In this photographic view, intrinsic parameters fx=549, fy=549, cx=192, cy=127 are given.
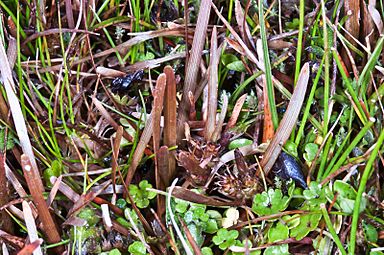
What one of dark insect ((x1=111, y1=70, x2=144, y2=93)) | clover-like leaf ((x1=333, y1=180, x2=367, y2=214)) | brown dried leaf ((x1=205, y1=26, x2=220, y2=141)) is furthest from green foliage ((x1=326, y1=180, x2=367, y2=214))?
dark insect ((x1=111, y1=70, x2=144, y2=93))

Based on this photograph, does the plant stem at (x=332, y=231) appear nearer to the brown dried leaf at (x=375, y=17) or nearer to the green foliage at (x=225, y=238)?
the green foliage at (x=225, y=238)

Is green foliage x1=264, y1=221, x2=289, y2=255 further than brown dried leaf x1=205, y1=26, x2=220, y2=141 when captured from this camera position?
No

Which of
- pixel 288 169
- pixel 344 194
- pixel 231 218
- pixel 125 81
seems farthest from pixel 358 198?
pixel 125 81

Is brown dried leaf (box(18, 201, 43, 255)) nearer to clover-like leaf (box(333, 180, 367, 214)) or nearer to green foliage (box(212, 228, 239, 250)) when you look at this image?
green foliage (box(212, 228, 239, 250))


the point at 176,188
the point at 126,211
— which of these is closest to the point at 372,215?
the point at 176,188

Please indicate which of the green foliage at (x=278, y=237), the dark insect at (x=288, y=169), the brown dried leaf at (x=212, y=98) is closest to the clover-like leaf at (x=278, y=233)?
the green foliage at (x=278, y=237)

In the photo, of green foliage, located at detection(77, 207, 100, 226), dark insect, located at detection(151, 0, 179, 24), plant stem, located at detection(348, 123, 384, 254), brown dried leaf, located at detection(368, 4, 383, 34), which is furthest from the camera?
dark insect, located at detection(151, 0, 179, 24)

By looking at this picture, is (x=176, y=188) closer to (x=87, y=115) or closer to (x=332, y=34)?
(x=87, y=115)
